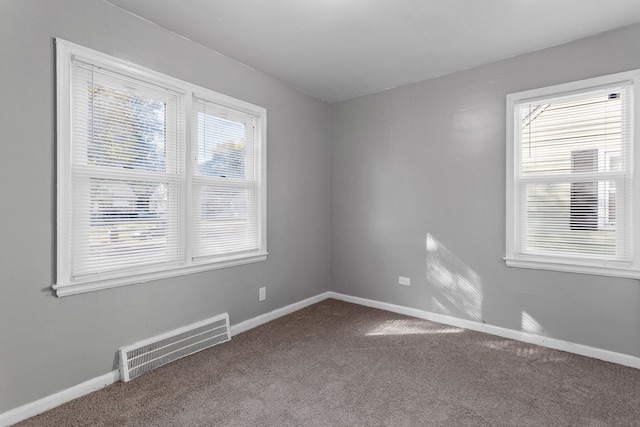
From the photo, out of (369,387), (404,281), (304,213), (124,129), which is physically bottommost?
(369,387)

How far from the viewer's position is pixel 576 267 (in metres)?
2.64

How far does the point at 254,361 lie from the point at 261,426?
0.76 metres

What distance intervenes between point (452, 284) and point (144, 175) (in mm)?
2920

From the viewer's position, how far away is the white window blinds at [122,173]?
2.08 metres

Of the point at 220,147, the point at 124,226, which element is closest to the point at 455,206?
the point at 220,147

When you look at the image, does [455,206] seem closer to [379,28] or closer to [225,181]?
[379,28]

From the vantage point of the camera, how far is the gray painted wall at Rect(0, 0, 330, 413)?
5.90ft

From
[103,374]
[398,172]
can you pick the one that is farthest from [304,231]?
[103,374]

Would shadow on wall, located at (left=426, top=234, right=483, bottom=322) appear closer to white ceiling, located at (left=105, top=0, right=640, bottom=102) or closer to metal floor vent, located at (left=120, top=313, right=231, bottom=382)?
white ceiling, located at (left=105, top=0, right=640, bottom=102)

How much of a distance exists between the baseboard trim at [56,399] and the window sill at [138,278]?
59cm

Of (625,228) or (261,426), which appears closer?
(261,426)

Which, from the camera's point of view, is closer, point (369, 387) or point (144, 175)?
point (369, 387)

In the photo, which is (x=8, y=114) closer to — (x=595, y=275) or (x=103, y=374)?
(x=103, y=374)

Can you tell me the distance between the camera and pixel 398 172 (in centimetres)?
364
